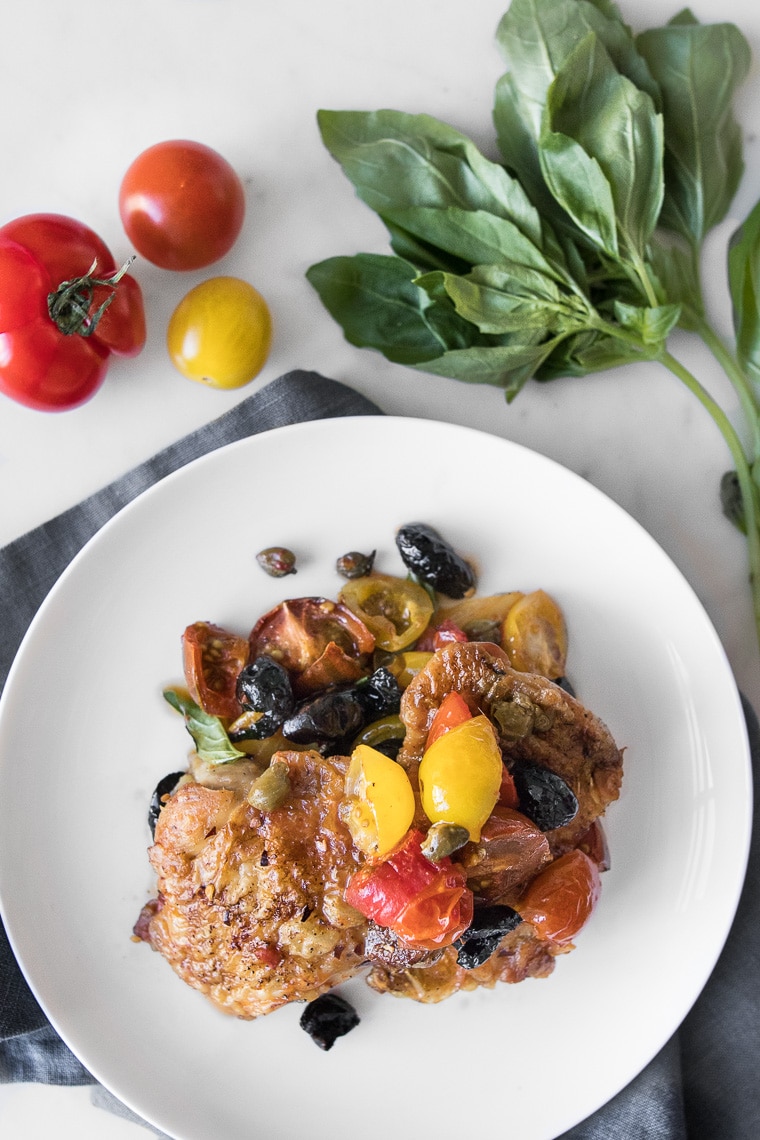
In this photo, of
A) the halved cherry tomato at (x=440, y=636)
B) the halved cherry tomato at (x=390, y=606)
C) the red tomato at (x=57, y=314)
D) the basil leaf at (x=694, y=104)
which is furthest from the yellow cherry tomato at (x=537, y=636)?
the red tomato at (x=57, y=314)

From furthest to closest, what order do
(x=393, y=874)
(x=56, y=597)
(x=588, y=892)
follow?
1. (x=56, y=597)
2. (x=588, y=892)
3. (x=393, y=874)

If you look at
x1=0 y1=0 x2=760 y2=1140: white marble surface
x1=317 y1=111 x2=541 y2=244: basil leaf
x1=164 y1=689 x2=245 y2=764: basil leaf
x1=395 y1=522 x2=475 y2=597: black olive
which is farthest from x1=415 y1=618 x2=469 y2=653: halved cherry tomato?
x1=317 y1=111 x2=541 y2=244: basil leaf

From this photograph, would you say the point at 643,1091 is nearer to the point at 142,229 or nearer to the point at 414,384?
the point at 414,384

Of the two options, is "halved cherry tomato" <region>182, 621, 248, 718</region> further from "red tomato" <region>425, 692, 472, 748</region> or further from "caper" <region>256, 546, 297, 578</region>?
"red tomato" <region>425, 692, 472, 748</region>

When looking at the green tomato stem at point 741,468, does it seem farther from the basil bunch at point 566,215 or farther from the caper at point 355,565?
the caper at point 355,565

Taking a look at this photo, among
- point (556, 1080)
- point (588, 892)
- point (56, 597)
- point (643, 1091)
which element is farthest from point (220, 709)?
point (643, 1091)

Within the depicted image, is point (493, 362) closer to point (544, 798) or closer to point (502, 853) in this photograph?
point (544, 798)

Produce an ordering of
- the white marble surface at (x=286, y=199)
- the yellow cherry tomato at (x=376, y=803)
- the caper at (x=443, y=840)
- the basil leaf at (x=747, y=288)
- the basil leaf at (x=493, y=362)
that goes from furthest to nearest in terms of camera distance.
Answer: the white marble surface at (x=286, y=199) → the basil leaf at (x=747, y=288) → the basil leaf at (x=493, y=362) → the yellow cherry tomato at (x=376, y=803) → the caper at (x=443, y=840)
